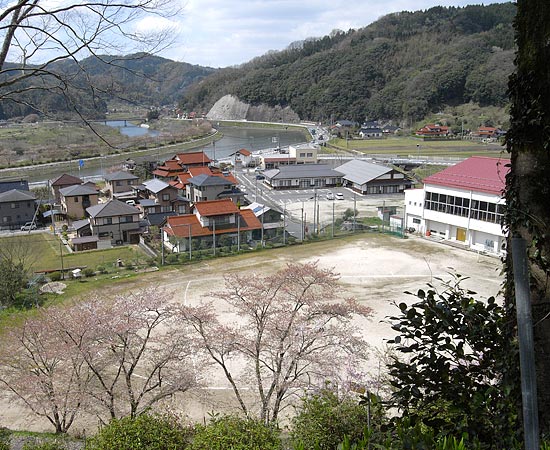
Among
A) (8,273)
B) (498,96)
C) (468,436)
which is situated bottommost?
(8,273)

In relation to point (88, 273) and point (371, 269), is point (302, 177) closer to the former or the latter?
point (371, 269)

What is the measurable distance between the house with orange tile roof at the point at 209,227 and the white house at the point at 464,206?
642 cm

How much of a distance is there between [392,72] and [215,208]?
59.2 meters

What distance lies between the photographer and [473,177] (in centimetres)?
1645

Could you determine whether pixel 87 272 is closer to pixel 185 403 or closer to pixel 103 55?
pixel 185 403

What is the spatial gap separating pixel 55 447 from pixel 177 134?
58.4m

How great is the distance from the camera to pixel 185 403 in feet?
24.0

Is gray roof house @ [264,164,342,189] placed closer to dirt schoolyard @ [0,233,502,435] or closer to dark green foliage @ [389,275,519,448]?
dirt schoolyard @ [0,233,502,435]

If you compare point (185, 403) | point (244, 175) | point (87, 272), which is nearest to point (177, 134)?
point (244, 175)

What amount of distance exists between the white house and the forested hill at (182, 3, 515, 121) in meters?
37.4

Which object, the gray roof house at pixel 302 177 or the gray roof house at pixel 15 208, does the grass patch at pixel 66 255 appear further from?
the gray roof house at pixel 302 177

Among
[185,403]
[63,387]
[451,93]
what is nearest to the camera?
[63,387]

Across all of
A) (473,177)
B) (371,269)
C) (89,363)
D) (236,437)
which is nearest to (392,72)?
(473,177)

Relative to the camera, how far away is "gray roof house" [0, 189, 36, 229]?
70.0 ft
